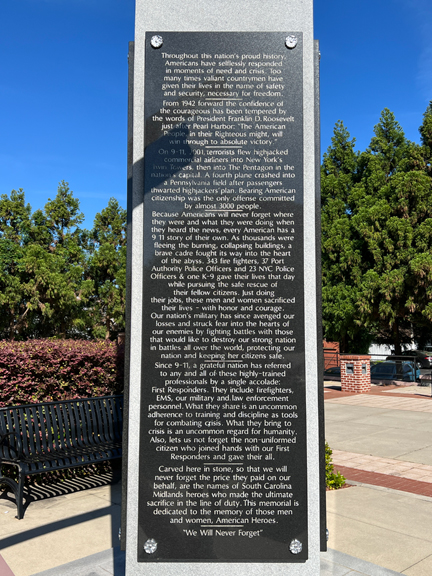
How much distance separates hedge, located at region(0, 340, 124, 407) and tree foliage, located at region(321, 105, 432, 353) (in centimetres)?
1705

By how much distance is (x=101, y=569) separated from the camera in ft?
12.4

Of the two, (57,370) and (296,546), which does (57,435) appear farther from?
(296,546)

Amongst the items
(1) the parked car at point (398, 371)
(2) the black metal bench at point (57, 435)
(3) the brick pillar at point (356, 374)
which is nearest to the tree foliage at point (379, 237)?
(1) the parked car at point (398, 371)

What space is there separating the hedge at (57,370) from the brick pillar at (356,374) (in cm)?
1327

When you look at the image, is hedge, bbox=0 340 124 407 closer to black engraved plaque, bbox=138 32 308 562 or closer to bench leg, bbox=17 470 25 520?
bench leg, bbox=17 470 25 520

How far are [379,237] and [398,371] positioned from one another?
20.3 feet

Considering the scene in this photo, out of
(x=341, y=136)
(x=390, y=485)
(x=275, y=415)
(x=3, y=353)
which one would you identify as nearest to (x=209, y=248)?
(x=275, y=415)

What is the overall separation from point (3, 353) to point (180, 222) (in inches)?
165

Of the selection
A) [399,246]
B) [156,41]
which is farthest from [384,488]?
[399,246]

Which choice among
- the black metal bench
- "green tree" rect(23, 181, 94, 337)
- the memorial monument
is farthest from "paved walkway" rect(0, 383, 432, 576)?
"green tree" rect(23, 181, 94, 337)

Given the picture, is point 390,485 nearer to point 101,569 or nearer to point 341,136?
point 101,569

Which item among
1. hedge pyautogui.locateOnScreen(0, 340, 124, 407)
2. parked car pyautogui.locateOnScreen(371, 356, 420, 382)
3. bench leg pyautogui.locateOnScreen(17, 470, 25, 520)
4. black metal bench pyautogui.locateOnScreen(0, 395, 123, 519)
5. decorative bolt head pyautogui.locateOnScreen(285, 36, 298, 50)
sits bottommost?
parked car pyautogui.locateOnScreen(371, 356, 420, 382)

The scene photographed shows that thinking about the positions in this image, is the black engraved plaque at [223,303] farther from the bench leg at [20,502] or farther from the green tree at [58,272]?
the green tree at [58,272]

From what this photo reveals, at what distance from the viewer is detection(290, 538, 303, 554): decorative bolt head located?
303 centimetres
